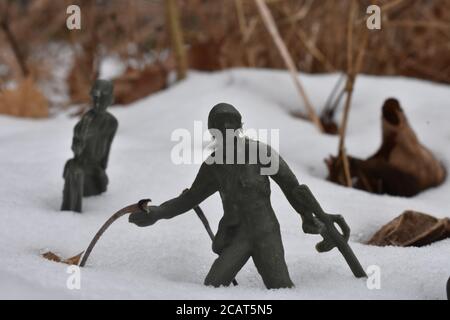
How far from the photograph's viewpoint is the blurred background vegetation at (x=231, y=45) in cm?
253

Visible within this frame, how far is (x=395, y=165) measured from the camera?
1.71 metres

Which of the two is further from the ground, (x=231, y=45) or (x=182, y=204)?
(x=231, y=45)

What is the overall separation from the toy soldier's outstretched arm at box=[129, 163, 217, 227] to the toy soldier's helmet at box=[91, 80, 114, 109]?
1.53 ft

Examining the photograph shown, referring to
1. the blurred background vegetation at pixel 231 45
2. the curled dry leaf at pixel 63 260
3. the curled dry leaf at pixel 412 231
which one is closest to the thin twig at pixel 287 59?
the blurred background vegetation at pixel 231 45

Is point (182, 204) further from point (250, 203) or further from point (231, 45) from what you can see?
Answer: point (231, 45)

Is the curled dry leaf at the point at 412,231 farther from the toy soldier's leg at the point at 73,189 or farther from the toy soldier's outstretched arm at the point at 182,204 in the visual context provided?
the toy soldier's leg at the point at 73,189

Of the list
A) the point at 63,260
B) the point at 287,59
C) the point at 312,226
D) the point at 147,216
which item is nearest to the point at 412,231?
the point at 312,226

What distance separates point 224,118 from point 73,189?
50cm

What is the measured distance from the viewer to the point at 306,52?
2.86 m

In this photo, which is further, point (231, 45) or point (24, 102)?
point (231, 45)

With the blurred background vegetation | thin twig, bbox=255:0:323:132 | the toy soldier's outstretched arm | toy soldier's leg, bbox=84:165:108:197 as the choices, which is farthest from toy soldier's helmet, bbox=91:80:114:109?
the blurred background vegetation

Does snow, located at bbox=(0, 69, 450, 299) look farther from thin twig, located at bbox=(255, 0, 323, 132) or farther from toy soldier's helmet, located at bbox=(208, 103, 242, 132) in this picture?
toy soldier's helmet, located at bbox=(208, 103, 242, 132)

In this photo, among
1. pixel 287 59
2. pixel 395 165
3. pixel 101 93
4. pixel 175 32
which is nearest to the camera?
pixel 101 93
